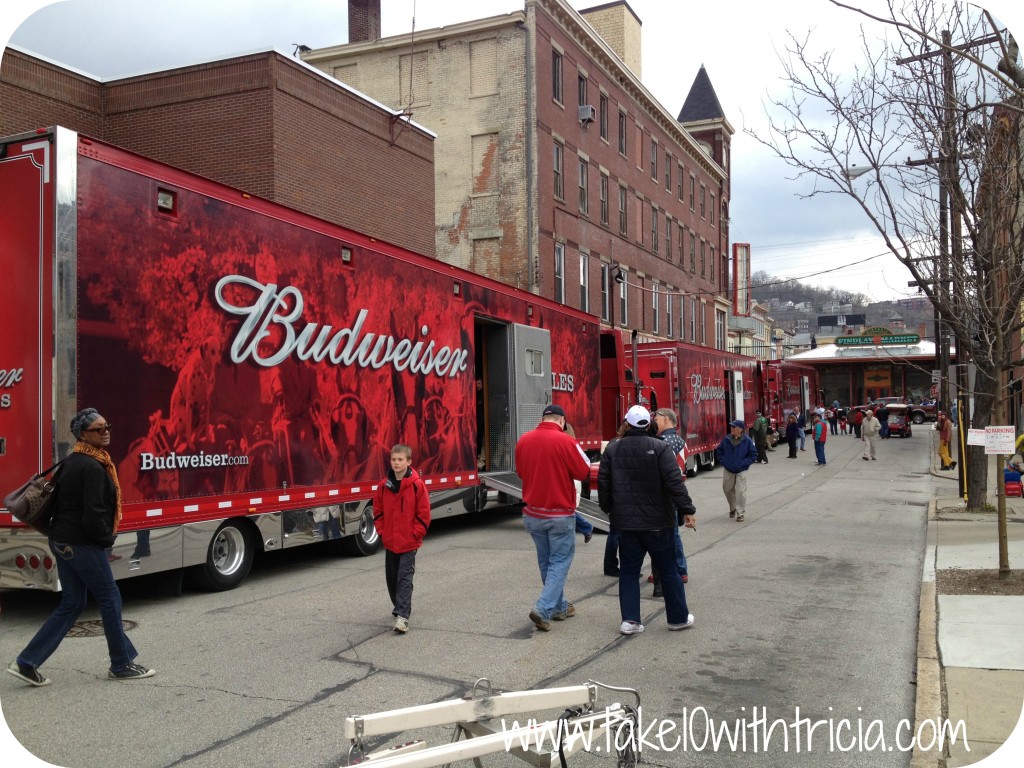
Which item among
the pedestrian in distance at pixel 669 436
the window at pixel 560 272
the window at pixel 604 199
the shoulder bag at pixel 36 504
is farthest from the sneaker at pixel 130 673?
the window at pixel 604 199

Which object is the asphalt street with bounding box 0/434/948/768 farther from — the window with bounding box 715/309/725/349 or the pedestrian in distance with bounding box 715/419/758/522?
the window with bounding box 715/309/725/349

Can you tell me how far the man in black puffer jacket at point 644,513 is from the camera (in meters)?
7.34

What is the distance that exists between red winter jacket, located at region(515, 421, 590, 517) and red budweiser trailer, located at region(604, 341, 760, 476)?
1293 cm

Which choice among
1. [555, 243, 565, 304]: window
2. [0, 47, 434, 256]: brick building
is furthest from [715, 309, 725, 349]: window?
[0, 47, 434, 256]: brick building

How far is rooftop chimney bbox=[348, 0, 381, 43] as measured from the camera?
34.7 metres

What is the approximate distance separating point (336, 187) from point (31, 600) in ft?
52.6

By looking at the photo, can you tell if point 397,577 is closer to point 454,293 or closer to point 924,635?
point 924,635

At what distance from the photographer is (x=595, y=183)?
1437 inches

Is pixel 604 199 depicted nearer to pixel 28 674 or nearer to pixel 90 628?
pixel 90 628

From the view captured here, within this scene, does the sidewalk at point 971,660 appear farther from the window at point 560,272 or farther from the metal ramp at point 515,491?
the window at point 560,272

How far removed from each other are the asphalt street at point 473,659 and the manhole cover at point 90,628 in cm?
14

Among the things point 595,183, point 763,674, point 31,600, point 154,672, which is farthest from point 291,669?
point 595,183

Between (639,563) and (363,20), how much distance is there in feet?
105

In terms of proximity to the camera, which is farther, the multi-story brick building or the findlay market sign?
the findlay market sign
